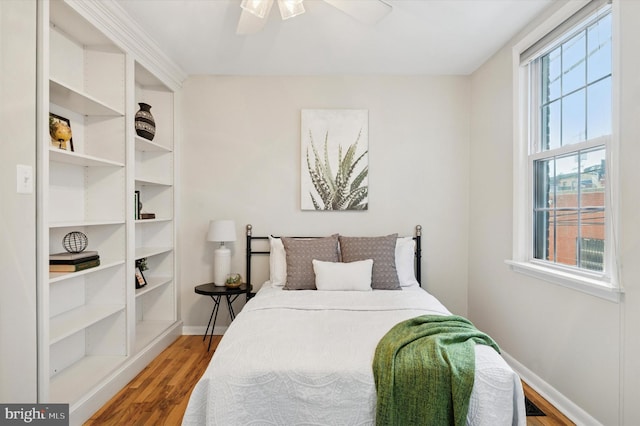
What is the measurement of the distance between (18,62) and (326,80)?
2481 mm

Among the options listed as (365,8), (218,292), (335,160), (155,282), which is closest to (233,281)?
(218,292)

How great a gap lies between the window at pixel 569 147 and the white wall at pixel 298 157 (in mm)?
907

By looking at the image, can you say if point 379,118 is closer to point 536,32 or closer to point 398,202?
point 398,202

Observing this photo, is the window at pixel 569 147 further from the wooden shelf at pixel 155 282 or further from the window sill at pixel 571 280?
the wooden shelf at pixel 155 282

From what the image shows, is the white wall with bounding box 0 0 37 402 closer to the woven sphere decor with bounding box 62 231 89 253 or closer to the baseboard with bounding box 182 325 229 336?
the woven sphere decor with bounding box 62 231 89 253

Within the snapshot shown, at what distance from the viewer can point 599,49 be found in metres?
2.10

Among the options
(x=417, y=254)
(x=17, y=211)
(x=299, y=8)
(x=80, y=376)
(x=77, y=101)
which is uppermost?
(x=299, y=8)

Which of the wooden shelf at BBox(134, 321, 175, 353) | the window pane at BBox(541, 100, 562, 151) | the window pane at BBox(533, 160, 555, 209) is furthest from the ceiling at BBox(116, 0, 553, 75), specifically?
the wooden shelf at BBox(134, 321, 175, 353)

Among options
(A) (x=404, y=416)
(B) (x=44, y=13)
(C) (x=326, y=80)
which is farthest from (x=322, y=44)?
(A) (x=404, y=416)

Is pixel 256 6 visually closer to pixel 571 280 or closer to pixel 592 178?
pixel 592 178

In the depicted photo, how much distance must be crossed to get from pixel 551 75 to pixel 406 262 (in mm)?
1804

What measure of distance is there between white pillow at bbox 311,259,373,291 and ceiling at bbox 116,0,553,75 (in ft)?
5.94

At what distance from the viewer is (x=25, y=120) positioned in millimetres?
1773

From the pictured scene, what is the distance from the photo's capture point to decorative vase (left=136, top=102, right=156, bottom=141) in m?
3.07
